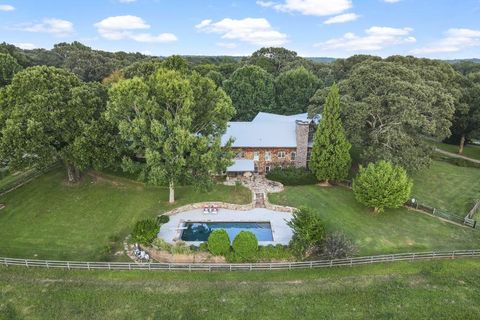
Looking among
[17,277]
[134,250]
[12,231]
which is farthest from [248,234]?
[12,231]

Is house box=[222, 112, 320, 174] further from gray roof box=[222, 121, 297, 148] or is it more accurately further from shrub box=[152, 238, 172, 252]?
shrub box=[152, 238, 172, 252]

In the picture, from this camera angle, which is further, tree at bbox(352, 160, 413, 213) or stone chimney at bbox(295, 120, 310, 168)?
stone chimney at bbox(295, 120, 310, 168)

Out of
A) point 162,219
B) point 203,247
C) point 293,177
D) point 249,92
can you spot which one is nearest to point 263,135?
point 293,177

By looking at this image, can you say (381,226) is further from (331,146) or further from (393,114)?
(393,114)

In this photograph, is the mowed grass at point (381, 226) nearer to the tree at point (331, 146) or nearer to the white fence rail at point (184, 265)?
the tree at point (331, 146)

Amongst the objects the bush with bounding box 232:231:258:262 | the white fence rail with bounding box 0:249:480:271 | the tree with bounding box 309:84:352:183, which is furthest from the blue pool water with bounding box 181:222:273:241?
the tree with bounding box 309:84:352:183

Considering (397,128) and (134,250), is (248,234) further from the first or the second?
(397,128)

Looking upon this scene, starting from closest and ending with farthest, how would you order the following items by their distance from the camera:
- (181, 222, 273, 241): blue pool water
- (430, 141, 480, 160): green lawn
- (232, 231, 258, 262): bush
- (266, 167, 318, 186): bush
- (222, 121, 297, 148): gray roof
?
(232, 231, 258, 262): bush, (181, 222, 273, 241): blue pool water, (266, 167, 318, 186): bush, (222, 121, 297, 148): gray roof, (430, 141, 480, 160): green lawn
